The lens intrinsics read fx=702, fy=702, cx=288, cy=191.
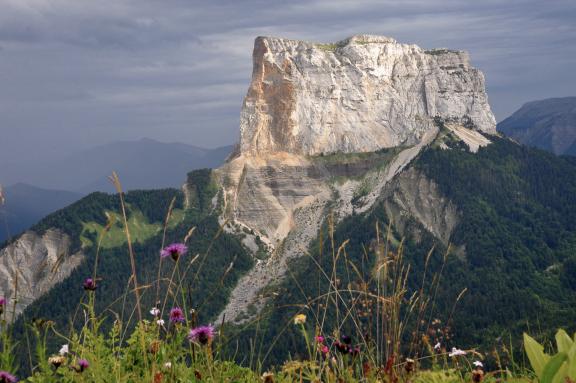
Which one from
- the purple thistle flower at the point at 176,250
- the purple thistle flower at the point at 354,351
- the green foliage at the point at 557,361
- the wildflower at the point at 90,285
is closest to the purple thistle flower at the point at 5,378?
the wildflower at the point at 90,285

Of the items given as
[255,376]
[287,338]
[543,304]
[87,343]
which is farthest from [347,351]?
[543,304]

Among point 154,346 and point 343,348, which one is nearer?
point 343,348

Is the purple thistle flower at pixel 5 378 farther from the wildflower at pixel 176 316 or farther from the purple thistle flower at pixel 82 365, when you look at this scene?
the wildflower at pixel 176 316

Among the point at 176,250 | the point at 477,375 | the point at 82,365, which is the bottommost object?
the point at 477,375

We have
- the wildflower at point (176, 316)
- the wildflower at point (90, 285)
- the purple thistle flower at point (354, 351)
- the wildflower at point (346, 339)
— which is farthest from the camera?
the wildflower at point (176, 316)

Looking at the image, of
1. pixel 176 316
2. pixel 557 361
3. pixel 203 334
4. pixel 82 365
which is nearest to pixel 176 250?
pixel 203 334

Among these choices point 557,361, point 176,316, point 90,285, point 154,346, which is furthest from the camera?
point 154,346

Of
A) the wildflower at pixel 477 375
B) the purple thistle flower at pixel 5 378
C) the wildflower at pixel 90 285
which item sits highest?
the wildflower at pixel 90 285

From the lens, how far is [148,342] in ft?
30.7

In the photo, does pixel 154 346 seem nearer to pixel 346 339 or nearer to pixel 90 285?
pixel 90 285

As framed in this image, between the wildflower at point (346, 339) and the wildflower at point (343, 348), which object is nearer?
the wildflower at point (343, 348)

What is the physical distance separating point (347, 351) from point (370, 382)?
1.97 ft

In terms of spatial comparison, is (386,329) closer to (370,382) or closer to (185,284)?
(370,382)

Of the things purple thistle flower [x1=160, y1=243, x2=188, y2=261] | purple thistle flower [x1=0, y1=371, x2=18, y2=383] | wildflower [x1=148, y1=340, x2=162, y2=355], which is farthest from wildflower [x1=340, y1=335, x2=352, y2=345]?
purple thistle flower [x1=0, y1=371, x2=18, y2=383]
